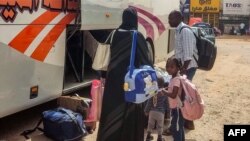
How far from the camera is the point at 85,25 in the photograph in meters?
6.57

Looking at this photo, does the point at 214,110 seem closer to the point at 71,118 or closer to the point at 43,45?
the point at 71,118

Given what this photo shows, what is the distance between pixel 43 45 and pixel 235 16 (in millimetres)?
34410

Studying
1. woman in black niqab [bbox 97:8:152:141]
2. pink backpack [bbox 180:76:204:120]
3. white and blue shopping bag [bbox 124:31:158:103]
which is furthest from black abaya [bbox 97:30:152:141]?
pink backpack [bbox 180:76:204:120]

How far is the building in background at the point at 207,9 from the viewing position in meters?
37.5

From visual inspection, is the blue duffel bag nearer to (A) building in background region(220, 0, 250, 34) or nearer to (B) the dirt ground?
(B) the dirt ground

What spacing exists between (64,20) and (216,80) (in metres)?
6.37

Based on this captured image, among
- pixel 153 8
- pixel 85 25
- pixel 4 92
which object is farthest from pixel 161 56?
pixel 4 92

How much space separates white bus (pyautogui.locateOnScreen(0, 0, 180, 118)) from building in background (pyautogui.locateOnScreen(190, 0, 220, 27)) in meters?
30.7

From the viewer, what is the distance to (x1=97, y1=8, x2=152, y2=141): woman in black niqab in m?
4.64

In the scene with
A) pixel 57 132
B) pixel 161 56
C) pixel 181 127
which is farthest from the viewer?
→ pixel 161 56

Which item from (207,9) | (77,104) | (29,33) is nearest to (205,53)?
(77,104)

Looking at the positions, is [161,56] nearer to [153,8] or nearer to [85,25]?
[153,8]

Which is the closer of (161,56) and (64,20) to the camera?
(64,20)

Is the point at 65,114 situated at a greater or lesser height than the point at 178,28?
lesser
